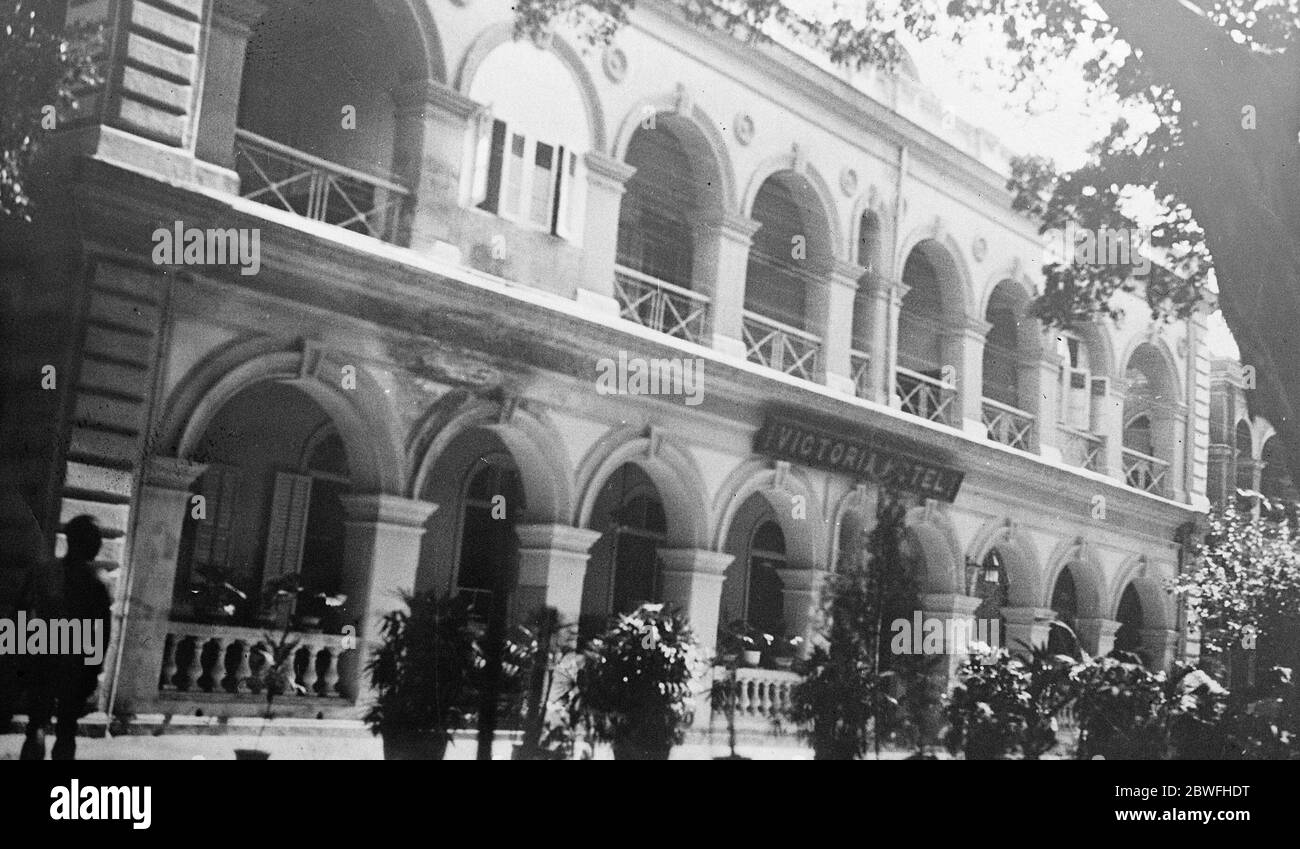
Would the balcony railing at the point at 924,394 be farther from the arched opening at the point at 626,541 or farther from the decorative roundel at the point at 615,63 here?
the decorative roundel at the point at 615,63

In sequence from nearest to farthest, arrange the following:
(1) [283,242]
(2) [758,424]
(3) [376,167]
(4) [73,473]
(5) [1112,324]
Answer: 1. (4) [73,473]
2. (1) [283,242]
3. (3) [376,167]
4. (2) [758,424]
5. (5) [1112,324]

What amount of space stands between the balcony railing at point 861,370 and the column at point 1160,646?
9.05ft

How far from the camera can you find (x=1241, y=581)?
10.5 m

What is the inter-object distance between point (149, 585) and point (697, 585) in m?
3.56

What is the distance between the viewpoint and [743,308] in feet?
32.3

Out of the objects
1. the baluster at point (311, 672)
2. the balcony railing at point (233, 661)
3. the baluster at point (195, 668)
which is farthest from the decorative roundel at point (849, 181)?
the baluster at point (195, 668)

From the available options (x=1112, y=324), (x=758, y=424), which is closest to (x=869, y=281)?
(x=758, y=424)

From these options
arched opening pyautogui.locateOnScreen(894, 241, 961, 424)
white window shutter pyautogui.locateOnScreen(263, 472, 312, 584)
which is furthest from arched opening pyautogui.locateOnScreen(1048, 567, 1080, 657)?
white window shutter pyautogui.locateOnScreen(263, 472, 312, 584)

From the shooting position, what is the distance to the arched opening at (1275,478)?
33.3 feet

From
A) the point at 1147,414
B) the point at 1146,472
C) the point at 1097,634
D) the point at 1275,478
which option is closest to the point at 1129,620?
the point at 1097,634

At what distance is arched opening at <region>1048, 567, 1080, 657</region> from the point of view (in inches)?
407

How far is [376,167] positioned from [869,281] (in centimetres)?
387

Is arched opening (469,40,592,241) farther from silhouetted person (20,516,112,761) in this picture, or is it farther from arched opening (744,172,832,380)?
silhouetted person (20,516,112,761)
